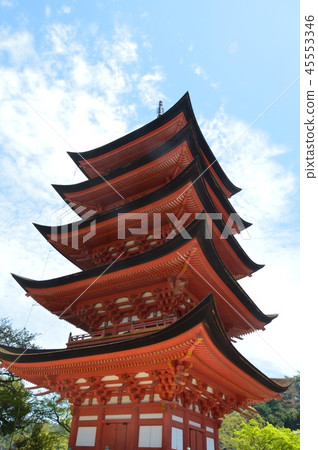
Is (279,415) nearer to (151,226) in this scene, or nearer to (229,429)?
(229,429)

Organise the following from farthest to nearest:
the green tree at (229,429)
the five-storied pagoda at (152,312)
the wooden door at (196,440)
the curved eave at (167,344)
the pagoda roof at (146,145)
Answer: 1. the green tree at (229,429)
2. the pagoda roof at (146,145)
3. the wooden door at (196,440)
4. the five-storied pagoda at (152,312)
5. the curved eave at (167,344)

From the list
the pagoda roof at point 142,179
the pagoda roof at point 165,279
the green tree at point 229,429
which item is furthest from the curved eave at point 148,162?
the green tree at point 229,429

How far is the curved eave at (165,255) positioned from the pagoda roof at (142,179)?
5018 millimetres

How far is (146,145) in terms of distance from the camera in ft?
57.2

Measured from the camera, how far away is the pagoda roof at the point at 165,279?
10375mm

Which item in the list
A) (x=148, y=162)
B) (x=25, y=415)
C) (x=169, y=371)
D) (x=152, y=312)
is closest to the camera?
(x=169, y=371)

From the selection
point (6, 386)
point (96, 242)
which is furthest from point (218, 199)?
point (6, 386)

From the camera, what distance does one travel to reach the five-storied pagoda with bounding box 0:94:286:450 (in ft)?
30.6

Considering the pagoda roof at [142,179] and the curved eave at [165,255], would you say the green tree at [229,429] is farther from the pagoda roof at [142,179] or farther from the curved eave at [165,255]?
the pagoda roof at [142,179]

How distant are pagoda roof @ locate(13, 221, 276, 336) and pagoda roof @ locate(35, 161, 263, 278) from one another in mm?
2464

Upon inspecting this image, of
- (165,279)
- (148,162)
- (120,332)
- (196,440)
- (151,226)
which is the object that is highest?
(148,162)

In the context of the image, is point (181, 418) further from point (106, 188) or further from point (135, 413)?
point (106, 188)

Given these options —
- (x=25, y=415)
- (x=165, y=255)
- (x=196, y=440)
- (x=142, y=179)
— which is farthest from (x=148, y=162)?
(x=25, y=415)

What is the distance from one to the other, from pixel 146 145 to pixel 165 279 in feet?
28.8
